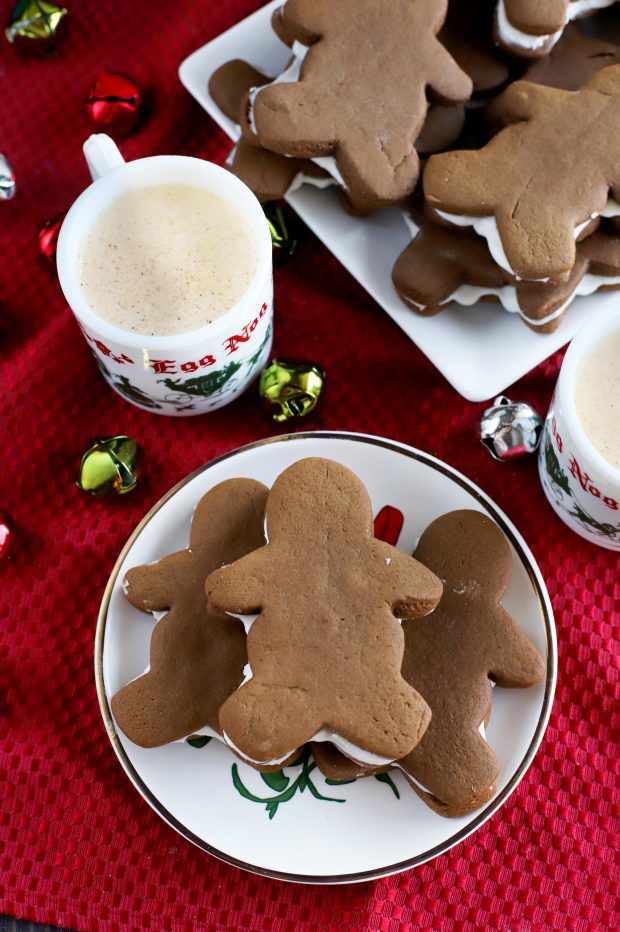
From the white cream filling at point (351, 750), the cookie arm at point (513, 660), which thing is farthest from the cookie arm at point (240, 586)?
the cookie arm at point (513, 660)

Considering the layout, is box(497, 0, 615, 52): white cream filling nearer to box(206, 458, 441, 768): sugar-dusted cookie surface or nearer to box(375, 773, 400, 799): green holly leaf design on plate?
box(206, 458, 441, 768): sugar-dusted cookie surface

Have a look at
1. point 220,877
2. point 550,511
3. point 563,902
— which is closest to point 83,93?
point 550,511

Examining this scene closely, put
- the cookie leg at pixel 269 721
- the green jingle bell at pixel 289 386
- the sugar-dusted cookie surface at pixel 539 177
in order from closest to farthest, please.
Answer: the cookie leg at pixel 269 721 < the sugar-dusted cookie surface at pixel 539 177 < the green jingle bell at pixel 289 386

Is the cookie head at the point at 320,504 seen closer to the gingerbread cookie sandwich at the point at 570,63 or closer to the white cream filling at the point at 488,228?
the white cream filling at the point at 488,228

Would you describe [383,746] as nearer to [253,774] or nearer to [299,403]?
[253,774]

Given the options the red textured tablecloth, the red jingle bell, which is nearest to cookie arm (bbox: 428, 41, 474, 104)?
the red textured tablecloth

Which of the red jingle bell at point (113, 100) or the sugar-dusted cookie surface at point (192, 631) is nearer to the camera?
the sugar-dusted cookie surface at point (192, 631)

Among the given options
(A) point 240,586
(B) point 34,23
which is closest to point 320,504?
(A) point 240,586
